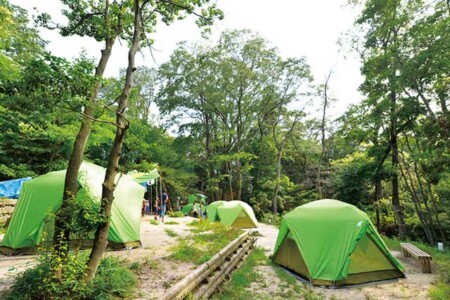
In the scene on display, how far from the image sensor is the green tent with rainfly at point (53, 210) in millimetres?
6695

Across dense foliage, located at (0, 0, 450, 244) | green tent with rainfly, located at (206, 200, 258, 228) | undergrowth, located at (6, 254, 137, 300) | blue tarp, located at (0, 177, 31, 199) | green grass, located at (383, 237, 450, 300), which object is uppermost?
dense foliage, located at (0, 0, 450, 244)

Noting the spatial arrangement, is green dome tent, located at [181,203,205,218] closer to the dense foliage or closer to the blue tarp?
the dense foliage

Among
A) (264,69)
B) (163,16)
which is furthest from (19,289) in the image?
(264,69)

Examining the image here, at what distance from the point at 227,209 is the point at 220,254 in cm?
995

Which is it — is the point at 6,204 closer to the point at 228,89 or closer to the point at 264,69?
the point at 228,89

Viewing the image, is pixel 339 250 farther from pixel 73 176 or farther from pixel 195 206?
pixel 195 206

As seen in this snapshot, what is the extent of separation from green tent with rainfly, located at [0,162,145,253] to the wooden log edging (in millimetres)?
2563

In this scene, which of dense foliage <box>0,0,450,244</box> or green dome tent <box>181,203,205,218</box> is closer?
dense foliage <box>0,0,450,244</box>

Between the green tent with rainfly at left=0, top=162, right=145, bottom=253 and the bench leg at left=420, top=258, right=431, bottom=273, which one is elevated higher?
the green tent with rainfly at left=0, top=162, right=145, bottom=253

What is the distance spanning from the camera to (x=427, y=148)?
1001cm

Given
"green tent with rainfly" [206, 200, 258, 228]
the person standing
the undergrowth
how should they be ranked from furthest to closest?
"green tent with rainfly" [206, 200, 258, 228] → the person standing → the undergrowth

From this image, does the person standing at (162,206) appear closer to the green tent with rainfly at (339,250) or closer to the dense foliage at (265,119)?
the dense foliage at (265,119)

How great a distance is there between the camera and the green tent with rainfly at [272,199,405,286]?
593 centimetres

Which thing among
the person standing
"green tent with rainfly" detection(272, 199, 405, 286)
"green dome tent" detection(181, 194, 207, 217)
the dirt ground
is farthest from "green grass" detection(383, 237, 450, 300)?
"green dome tent" detection(181, 194, 207, 217)
